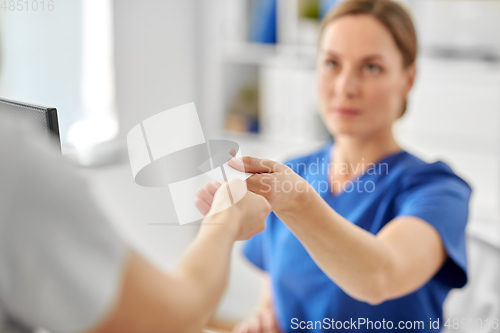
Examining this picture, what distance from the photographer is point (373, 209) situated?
0.79 meters

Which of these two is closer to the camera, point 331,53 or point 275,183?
point 275,183

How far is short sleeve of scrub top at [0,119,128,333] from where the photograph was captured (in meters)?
0.27

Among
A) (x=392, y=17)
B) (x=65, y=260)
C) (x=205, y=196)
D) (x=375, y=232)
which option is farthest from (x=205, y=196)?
(x=392, y=17)

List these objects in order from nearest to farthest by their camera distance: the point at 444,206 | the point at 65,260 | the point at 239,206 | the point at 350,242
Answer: the point at 65,260, the point at 239,206, the point at 350,242, the point at 444,206

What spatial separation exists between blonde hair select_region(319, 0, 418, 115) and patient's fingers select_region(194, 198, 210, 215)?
0.51 m

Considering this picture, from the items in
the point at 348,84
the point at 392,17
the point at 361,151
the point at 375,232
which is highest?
the point at 392,17

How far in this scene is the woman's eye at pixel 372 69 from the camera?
30.6 inches

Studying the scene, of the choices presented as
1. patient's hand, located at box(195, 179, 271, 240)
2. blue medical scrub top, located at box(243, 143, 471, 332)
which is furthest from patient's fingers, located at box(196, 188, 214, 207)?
blue medical scrub top, located at box(243, 143, 471, 332)

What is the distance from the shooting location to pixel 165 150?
0.48 meters

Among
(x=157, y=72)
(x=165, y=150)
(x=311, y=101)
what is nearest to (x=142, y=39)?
(x=157, y=72)

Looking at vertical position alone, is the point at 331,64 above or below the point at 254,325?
above

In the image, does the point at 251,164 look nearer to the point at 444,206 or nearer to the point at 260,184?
the point at 260,184

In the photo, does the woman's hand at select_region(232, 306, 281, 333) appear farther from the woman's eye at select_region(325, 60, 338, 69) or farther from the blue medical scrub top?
the woman's eye at select_region(325, 60, 338, 69)

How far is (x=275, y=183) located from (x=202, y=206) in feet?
A: 0.26
